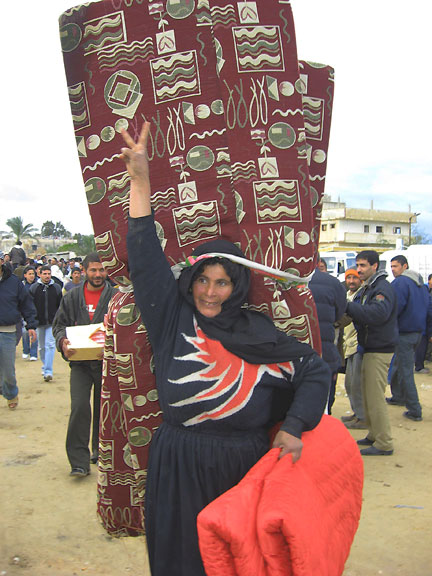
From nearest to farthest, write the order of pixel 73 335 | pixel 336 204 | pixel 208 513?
pixel 208 513 → pixel 73 335 → pixel 336 204

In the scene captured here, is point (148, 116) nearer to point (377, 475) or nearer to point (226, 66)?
point (226, 66)

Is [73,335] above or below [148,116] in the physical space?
below

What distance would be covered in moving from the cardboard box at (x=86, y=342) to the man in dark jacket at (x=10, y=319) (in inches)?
141

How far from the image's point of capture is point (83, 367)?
15.6ft

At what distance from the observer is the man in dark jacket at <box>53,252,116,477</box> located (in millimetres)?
4719

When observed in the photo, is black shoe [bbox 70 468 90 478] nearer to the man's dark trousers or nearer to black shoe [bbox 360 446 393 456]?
the man's dark trousers

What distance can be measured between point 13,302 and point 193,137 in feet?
17.9

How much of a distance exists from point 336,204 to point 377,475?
59.0 metres

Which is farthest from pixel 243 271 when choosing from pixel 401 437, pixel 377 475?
pixel 401 437

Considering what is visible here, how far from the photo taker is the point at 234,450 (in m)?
2.03

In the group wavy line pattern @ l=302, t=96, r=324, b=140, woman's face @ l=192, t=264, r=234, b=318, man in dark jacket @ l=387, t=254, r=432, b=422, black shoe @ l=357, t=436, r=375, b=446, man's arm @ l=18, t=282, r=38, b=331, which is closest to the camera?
woman's face @ l=192, t=264, r=234, b=318

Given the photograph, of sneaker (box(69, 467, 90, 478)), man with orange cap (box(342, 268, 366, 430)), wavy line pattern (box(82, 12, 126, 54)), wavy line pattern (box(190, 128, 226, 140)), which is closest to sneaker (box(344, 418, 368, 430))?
man with orange cap (box(342, 268, 366, 430))

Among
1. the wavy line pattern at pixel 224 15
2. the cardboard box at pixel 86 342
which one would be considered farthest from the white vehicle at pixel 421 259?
the wavy line pattern at pixel 224 15

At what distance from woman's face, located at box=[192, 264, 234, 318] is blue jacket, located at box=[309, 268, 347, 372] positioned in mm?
2547
